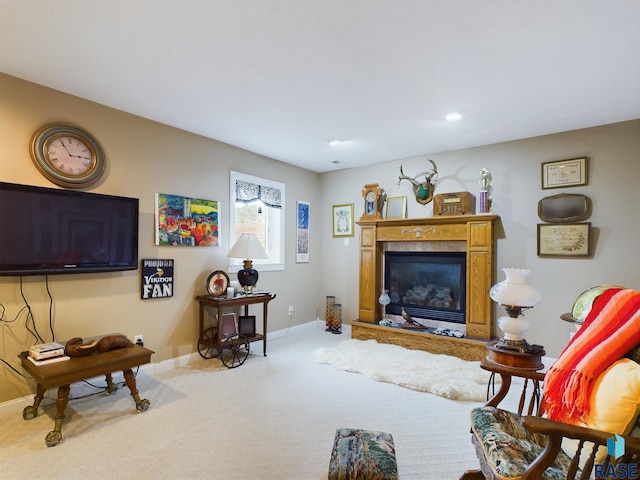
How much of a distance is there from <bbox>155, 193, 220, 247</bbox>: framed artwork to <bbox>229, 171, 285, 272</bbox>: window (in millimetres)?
290

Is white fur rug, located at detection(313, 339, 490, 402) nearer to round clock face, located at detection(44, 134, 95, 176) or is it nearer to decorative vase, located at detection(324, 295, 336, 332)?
decorative vase, located at detection(324, 295, 336, 332)

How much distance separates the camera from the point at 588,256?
11.4ft

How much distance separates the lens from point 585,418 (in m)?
1.40

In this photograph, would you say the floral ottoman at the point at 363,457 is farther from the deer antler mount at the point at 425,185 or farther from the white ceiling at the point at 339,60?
the deer antler mount at the point at 425,185

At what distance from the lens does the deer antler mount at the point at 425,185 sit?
14.7 ft

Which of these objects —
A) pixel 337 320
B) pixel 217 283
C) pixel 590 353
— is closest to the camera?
pixel 590 353

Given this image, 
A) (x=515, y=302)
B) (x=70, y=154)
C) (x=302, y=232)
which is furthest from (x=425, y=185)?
(x=70, y=154)

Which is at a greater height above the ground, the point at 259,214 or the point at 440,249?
the point at 259,214

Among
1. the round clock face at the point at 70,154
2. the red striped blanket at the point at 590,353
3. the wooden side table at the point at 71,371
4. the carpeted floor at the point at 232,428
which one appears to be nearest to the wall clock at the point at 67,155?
the round clock face at the point at 70,154

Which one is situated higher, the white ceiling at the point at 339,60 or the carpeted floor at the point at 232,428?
the white ceiling at the point at 339,60

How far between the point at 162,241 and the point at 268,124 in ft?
5.37

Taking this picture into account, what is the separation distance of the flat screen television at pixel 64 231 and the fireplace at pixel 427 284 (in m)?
3.29

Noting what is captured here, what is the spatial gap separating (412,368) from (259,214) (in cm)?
276

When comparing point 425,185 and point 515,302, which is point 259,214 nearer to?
point 425,185
